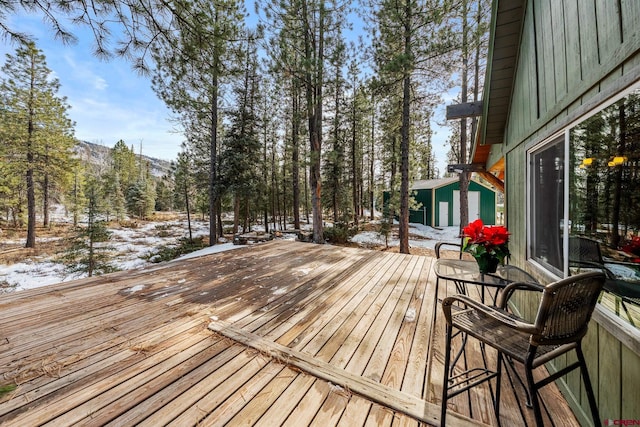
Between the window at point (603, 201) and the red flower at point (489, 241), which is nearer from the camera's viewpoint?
the window at point (603, 201)

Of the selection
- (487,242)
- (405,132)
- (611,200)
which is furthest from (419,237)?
(611,200)

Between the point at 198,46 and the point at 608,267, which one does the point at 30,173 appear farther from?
the point at 608,267

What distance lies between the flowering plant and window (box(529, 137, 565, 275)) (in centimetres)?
37

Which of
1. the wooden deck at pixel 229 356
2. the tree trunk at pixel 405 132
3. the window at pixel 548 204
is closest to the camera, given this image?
the wooden deck at pixel 229 356

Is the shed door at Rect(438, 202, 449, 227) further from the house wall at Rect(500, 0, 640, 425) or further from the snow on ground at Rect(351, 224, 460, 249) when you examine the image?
the house wall at Rect(500, 0, 640, 425)

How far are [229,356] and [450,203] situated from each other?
49.4 feet

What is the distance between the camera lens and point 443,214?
14.2 metres

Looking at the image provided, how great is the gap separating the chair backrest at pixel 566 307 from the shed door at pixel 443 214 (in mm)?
14660

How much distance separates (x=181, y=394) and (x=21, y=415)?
77 cm

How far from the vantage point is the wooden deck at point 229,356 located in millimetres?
1282

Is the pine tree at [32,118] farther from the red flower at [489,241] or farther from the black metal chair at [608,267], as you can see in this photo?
the black metal chair at [608,267]

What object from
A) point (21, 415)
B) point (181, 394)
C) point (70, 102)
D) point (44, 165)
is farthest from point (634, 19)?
point (70, 102)

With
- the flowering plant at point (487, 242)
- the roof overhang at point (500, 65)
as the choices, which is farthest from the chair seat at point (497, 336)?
the roof overhang at point (500, 65)

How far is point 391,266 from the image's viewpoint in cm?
415
